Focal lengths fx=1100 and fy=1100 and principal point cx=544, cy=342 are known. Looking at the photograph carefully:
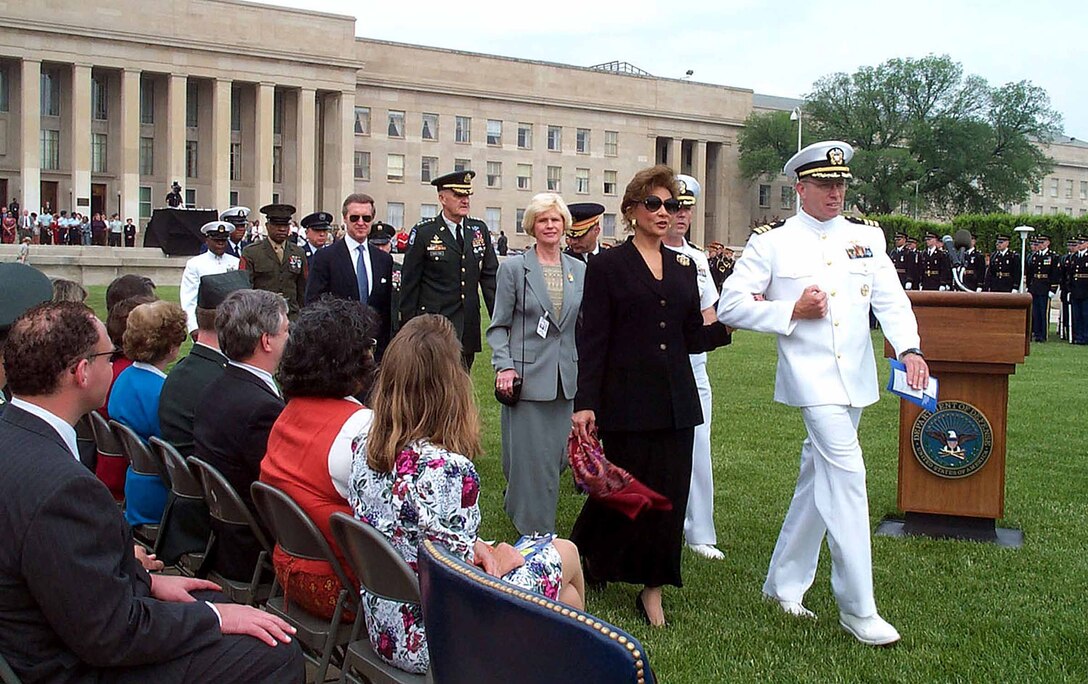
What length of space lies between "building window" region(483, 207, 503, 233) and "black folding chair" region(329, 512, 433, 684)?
7812 cm

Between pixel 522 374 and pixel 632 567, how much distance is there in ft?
5.77

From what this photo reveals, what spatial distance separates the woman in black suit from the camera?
532 centimetres

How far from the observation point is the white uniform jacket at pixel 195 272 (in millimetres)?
10359

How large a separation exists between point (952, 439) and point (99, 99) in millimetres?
72159

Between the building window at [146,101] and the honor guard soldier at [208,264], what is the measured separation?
65256mm

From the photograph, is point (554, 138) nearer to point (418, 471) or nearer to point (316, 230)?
point (316, 230)

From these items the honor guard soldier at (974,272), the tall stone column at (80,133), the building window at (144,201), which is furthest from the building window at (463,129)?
the honor guard soldier at (974,272)

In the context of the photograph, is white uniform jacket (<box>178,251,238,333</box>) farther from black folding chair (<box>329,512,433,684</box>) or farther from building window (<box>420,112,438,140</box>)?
building window (<box>420,112,438,140</box>)

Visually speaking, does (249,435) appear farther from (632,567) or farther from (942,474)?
(942,474)

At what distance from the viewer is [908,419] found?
7.03 meters

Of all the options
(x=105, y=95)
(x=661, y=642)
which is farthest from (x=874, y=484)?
(x=105, y=95)

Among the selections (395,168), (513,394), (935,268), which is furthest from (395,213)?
(513,394)

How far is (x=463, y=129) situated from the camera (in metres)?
81.0

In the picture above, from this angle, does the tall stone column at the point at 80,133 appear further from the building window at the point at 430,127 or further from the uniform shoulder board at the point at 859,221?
the uniform shoulder board at the point at 859,221
